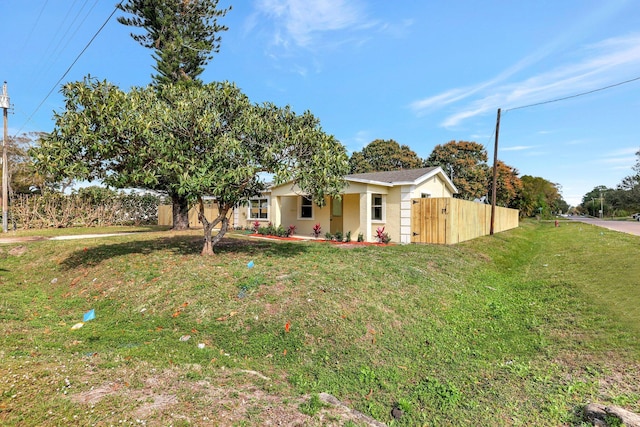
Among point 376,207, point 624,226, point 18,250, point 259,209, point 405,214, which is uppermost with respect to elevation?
point 376,207

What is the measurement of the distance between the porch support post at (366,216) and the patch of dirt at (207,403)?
1130 centimetres

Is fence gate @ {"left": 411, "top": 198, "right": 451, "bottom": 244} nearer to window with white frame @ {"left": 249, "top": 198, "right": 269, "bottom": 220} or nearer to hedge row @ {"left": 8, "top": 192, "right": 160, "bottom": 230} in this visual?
window with white frame @ {"left": 249, "top": 198, "right": 269, "bottom": 220}

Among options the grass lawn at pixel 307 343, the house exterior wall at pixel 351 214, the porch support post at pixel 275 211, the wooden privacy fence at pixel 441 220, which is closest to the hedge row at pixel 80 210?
the porch support post at pixel 275 211

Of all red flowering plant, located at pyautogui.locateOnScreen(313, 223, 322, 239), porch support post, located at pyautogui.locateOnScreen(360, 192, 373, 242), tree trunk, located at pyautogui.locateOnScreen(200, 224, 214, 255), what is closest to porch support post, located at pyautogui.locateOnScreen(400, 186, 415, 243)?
porch support post, located at pyautogui.locateOnScreen(360, 192, 373, 242)

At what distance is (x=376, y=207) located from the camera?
49.2 ft

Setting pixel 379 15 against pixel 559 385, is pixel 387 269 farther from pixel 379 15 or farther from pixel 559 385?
pixel 379 15

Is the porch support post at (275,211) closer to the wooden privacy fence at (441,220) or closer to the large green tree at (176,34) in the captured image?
the large green tree at (176,34)

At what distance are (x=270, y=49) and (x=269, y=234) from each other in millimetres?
9181

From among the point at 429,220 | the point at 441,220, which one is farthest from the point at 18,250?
the point at 441,220

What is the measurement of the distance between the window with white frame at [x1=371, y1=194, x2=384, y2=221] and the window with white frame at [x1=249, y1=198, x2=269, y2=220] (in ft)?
23.7

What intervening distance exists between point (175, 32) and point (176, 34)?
0.40 ft

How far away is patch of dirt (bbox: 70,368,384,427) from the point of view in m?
2.44

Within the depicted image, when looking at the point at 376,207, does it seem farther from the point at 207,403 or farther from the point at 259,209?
the point at 207,403

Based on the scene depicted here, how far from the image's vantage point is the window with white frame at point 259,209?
771 inches
